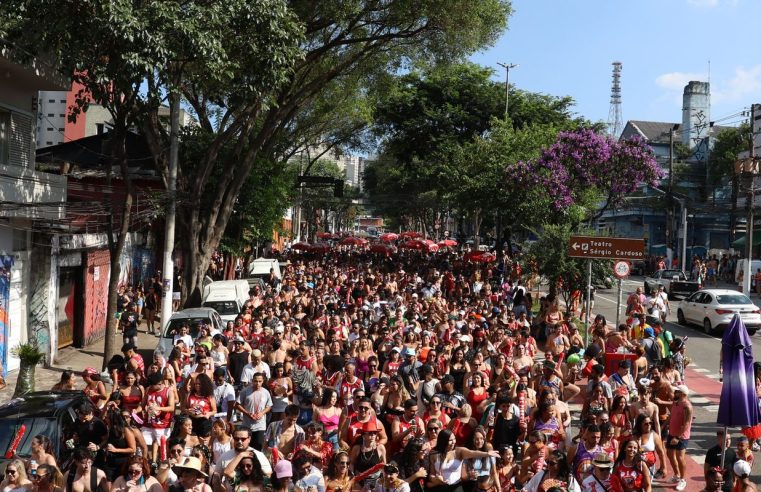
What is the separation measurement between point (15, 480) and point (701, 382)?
14542 mm

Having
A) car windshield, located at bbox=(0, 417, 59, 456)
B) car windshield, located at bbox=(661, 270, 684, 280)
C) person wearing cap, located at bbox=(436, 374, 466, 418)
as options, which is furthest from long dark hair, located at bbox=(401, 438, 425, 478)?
car windshield, located at bbox=(661, 270, 684, 280)

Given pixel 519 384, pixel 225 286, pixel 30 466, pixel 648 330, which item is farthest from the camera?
pixel 225 286

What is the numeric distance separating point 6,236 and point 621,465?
14.0 meters

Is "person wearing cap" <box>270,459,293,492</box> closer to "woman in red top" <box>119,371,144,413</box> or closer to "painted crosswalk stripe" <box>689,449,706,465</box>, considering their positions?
"woman in red top" <box>119,371,144,413</box>

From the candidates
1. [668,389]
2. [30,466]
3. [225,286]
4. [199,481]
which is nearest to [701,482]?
[668,389]

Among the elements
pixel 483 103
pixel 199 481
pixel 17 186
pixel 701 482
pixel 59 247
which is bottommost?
pixel 701 482

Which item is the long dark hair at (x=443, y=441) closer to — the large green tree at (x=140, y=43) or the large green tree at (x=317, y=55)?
the large green tree at (x=140, y=43)

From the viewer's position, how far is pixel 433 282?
98.2 feet

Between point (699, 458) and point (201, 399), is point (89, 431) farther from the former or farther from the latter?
point (699, 458)

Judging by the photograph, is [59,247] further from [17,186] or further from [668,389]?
[668,389]

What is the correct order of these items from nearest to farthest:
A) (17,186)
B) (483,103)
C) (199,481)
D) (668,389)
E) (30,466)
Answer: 1. (199,481)
2. (30,466)
3. (668,389)
4. (17,186)
5. (483,103)

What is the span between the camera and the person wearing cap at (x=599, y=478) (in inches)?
323

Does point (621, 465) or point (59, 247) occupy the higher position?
point (59, 247)

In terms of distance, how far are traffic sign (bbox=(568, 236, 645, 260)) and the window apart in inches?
484
